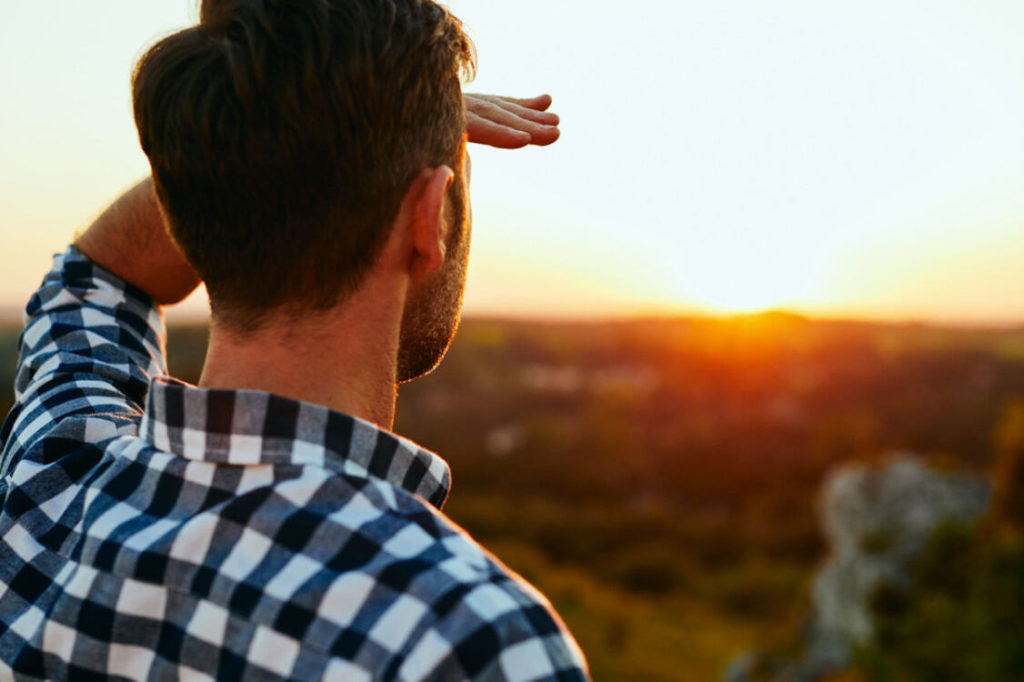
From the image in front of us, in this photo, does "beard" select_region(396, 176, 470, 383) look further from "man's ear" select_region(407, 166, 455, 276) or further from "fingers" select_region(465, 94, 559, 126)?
"fingers" select_region(465, 94, 559, 126)

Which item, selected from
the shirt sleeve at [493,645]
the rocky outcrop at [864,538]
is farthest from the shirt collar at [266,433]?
the rocky outcrop at [864,538]

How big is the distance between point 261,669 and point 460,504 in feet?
108

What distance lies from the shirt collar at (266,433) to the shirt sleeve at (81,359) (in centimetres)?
43

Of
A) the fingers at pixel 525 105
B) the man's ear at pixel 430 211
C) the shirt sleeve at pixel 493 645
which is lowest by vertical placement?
the shirt sleeve at pixel 493 645

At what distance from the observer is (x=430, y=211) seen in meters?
1.33

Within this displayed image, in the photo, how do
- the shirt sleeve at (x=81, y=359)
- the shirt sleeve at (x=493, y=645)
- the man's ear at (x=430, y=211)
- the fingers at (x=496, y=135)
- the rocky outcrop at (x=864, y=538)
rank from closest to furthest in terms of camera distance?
1. the shirt sleeve at (x=493, y=645)
2. the man's ear at (x=430, y=211)
3. the shirt sleeve at (x=81, y=359)
4. the fingers at (x=496, y=135)
5. the rocky outcrop at (x=864, y=538)

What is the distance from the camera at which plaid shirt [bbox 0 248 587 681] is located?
3.37 ft

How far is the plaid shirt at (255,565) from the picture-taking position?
1.03 metres

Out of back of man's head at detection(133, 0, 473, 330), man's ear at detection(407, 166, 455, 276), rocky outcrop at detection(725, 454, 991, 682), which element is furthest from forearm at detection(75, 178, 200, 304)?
rocky outcrop at detection(725, 454, 991, 682)

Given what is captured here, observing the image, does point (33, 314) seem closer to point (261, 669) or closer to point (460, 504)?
point (261, 669)

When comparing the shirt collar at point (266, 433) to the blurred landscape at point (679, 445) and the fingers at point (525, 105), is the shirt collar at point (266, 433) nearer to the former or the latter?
the fingers at point (525, 105)

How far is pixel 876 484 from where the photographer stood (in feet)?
45.0

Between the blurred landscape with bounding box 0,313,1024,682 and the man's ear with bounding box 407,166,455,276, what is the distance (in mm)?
14827

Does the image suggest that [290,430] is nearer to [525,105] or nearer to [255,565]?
[255,565]
